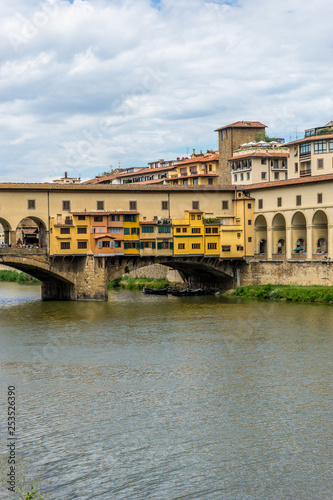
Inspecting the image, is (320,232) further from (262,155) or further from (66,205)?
(262,155)

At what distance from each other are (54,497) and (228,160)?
2380 inches

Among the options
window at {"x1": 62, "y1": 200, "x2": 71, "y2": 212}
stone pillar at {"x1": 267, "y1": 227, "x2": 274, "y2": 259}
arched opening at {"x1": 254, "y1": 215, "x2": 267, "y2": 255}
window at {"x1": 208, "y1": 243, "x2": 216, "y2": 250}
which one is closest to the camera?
window at {"x1": 62, "y1": 200, "x2": 71, "y2": 212}

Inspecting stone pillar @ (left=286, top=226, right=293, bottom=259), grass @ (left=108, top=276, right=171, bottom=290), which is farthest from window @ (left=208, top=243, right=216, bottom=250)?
grass @ (left=108, top=276, right=171, bottom=290)

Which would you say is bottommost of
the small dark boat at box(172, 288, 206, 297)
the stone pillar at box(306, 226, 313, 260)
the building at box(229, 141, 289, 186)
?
the small dark boat at box(172, 288, 206, 297)

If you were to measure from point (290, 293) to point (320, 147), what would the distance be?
1809 centimetres

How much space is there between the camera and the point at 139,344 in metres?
31.8

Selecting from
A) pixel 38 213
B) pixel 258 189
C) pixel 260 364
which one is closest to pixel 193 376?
pixel 260 364

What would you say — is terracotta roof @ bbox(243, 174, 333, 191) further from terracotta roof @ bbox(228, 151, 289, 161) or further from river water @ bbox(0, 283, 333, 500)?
terracotta roof @ bbox(228, 151, 289, 161)

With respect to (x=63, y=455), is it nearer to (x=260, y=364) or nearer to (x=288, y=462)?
(x=288, y=462)

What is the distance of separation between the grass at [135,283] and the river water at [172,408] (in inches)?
1017

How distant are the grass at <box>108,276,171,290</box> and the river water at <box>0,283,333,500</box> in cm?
2584

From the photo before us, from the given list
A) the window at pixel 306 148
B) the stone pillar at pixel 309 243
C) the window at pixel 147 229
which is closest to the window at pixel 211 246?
the window at pixel 147 229

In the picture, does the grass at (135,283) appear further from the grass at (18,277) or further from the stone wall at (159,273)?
the grass at (18,277)

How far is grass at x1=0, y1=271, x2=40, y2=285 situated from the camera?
3008 inches
